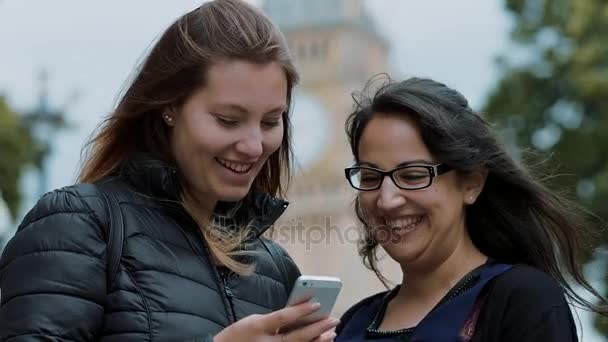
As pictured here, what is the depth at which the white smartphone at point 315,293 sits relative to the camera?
2977 mm

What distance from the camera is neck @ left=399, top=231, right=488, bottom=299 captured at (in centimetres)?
380

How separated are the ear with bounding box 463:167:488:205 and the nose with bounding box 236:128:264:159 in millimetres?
860

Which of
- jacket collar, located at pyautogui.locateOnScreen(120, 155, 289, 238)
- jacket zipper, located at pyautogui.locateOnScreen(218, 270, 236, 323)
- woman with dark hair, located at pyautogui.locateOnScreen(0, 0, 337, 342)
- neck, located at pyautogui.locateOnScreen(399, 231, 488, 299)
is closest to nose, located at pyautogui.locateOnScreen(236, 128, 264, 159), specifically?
woman with dark hair, located at pyautogui.locateOnScreen(0, 0, 337, 342)

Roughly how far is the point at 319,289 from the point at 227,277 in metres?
0.49

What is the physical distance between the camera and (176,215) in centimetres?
343

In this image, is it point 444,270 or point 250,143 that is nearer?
point 250,143

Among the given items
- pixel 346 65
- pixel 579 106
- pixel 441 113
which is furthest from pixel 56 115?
pixel 346 65

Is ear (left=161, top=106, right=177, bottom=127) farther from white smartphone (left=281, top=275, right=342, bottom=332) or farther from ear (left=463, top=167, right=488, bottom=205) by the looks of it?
ear (left=463, top=167, right=488, bottom=205)

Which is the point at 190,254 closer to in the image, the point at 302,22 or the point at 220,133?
the point at 220,133

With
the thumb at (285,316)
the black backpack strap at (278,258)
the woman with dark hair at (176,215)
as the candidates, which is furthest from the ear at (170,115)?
the thumb at (285,316)

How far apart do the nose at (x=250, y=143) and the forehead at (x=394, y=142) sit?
581 mm

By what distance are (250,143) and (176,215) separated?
34 centimetres

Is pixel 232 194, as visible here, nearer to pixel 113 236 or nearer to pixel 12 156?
pixel 113 236

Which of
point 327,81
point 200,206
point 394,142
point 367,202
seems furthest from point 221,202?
point 327,81
